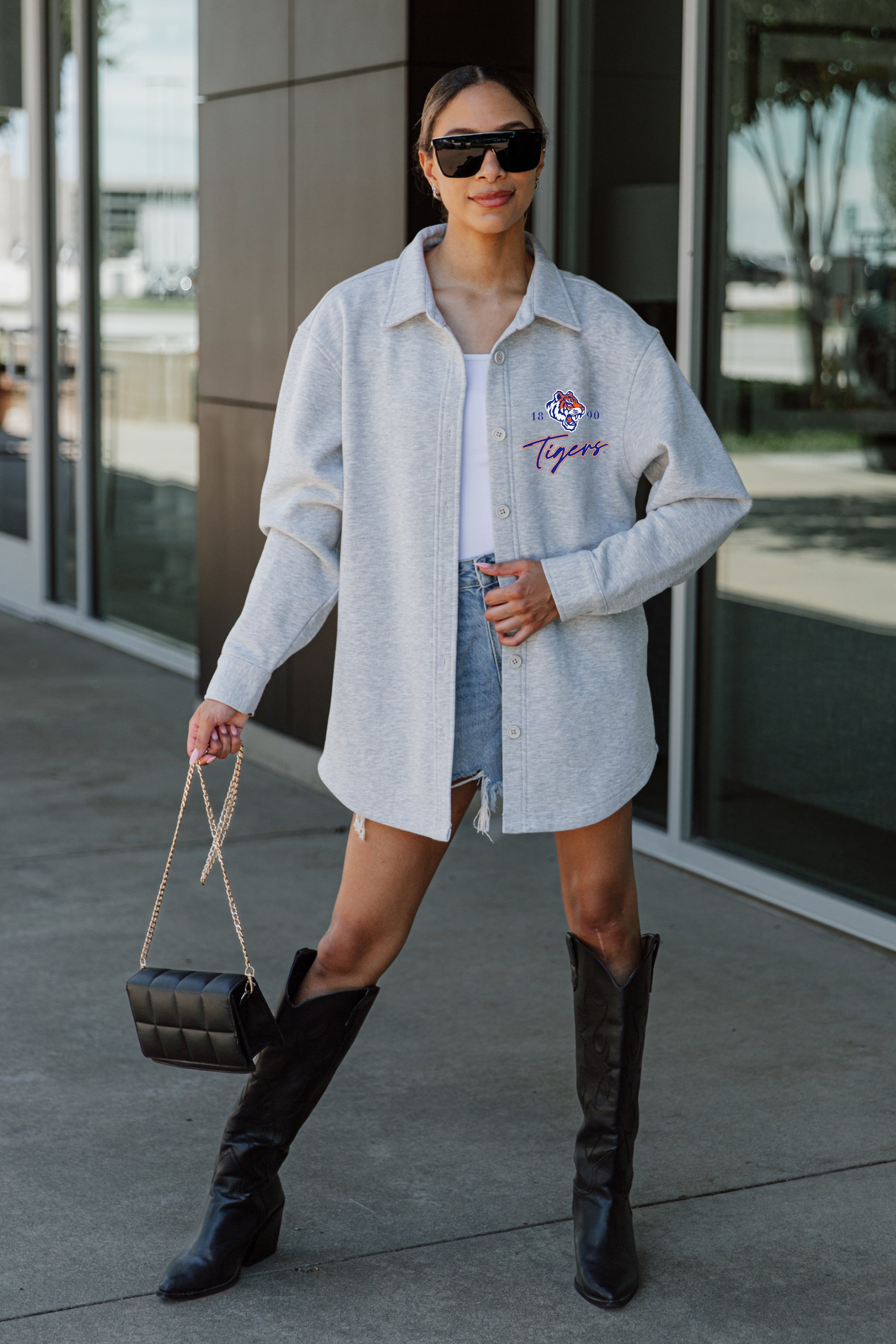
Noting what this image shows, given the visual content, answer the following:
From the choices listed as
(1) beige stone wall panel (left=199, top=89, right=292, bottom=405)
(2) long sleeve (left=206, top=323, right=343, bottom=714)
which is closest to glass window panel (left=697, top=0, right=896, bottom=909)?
(1) beige stone wall panel (left=199, top=89, right=292, bottom=405)

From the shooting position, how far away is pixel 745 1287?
2.87 m

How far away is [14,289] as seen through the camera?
9.91 meters

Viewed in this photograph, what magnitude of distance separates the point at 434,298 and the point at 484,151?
24cm

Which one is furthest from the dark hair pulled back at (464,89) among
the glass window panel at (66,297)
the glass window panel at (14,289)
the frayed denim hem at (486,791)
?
the glass window panel at (14,289)

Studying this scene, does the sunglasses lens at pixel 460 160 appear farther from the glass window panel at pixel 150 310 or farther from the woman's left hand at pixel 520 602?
the glass window panel at pixel 150 310

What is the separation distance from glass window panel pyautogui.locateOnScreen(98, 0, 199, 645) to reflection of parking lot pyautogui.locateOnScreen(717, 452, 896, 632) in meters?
3.68

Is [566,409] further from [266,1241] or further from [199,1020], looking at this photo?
[266,1241]

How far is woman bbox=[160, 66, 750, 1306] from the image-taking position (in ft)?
8.68

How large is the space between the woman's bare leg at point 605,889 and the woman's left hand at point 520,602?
0.37 meters

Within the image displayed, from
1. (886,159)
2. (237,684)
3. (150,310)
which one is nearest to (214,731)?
(237,684)

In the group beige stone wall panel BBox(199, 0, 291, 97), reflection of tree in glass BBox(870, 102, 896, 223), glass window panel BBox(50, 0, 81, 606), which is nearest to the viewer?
reflection of tree in glass BBox(870, 102, 896, 223)

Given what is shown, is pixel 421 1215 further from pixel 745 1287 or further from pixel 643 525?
pixel 643 525

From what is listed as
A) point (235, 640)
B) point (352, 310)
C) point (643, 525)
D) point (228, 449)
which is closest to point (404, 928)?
point (235, 640)

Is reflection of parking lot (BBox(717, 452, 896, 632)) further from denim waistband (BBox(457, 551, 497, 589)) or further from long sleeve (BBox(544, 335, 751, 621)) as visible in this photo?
denim waistband (BBox(457, 551, 497, 589))
